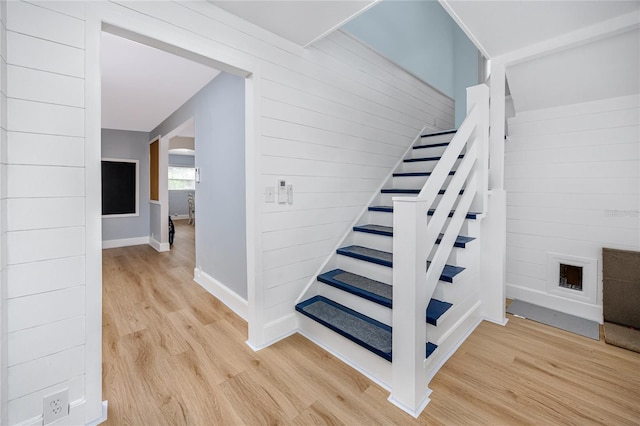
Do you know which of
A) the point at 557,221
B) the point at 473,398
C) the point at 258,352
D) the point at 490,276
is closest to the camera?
the point at 473,398

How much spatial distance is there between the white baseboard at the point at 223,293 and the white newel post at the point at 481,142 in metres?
2.27

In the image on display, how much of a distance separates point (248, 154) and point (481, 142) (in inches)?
77.6

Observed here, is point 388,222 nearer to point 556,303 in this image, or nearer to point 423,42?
point 556,303

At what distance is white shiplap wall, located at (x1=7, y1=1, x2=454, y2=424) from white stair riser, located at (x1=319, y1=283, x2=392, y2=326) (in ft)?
0.76

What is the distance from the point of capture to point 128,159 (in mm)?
5883

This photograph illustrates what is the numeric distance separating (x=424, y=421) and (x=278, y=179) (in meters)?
1.74

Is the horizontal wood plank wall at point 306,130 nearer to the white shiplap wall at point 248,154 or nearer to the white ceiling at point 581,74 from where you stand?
the white shiplap wall at point 248,154

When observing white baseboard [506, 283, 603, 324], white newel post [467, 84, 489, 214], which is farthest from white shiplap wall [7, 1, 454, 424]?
white baseboard [506, 283, 603, 324]

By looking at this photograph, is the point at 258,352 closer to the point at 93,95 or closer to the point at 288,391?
the point at 288,391

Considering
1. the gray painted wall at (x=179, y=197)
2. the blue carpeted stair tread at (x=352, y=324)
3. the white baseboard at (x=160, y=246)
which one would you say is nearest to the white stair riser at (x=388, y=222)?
the blue carpeted stair tread at (x=352, y=324)

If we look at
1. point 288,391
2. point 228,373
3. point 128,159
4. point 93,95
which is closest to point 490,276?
point 288,391

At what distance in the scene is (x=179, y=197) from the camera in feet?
35.5

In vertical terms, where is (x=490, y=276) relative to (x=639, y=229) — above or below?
below

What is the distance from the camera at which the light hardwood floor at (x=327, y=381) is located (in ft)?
4.88
